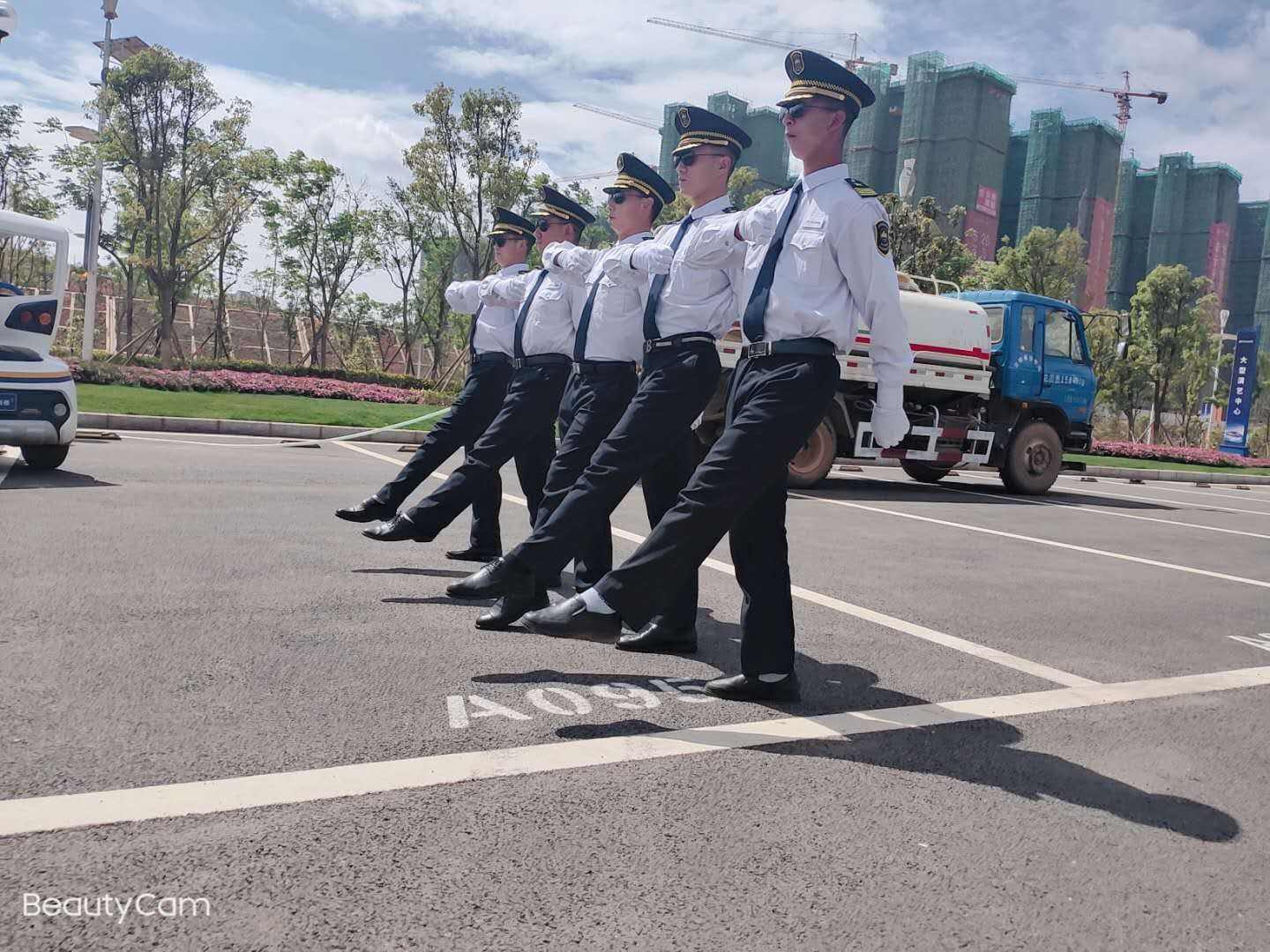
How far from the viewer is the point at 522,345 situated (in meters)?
5.15

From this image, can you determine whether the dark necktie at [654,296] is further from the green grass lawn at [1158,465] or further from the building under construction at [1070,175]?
the building under construction at [1070,175]

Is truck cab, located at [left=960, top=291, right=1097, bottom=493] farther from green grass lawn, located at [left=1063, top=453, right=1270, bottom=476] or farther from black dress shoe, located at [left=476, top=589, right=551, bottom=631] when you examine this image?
black dress shoe, located at [left=476, top=589, right=551, bottom=631]

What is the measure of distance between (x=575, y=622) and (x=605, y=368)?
1454 millimetres

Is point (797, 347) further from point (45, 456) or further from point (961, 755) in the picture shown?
point (45, 456)

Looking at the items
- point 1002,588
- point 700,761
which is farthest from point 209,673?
point 1002,588

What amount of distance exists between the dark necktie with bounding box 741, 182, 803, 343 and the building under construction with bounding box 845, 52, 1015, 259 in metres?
95.5

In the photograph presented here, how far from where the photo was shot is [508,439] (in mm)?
5141

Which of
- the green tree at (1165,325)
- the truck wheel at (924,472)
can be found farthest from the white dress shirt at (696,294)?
the green tree at (1165,325)

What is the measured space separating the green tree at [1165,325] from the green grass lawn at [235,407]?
991 inches

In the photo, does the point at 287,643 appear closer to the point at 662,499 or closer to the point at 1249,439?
the point at 662,499

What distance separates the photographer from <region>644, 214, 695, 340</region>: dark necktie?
3.94m

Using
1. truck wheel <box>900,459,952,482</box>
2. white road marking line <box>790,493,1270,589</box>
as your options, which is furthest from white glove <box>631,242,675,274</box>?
truck wheel <box>900,459,952,482</box>

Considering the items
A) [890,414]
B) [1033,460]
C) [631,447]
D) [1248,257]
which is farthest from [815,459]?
[1248,257]

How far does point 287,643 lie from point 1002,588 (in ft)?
13.2
